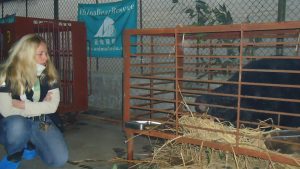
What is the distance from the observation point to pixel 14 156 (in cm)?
328

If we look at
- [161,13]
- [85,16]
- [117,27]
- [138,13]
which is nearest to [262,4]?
[161,13]

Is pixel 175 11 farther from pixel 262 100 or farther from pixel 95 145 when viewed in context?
pixel 262 100

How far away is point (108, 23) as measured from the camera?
24.3 feet

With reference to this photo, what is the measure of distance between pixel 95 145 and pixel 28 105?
1.60 m

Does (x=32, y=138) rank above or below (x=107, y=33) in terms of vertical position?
below

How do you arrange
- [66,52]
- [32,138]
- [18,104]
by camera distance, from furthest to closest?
[66,52] → [32,138] → [18,104]

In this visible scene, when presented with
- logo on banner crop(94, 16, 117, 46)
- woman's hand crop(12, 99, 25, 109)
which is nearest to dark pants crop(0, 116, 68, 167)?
woman's hand crop(12, 99, 25, 109)

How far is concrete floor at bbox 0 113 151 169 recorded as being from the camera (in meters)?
3.94

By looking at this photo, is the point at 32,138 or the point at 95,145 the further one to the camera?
the point at 95,145

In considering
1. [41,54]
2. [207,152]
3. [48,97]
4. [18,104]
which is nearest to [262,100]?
[207,152]

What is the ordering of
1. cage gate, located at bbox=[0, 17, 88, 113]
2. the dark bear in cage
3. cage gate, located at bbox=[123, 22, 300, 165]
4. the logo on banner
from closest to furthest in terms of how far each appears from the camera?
cage gate, located at bbox=[123, 22, 300, 165] < the dark bear in cage < cage gate, located at bbox=[0, 17, 88, 113] < the logo on banner

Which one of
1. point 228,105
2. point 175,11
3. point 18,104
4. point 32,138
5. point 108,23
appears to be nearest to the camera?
point 18,104

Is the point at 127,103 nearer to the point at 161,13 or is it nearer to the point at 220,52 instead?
the point at 220,52

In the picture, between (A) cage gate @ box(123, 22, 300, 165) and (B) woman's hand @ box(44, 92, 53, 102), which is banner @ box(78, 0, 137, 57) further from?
(B) woman's hand @ box(44, 92, 53, 102)
